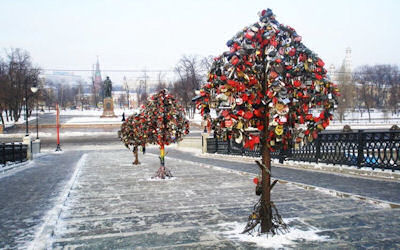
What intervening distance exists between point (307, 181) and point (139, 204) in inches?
227

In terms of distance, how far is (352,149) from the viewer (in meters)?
13.9

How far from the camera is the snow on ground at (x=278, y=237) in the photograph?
5.82m

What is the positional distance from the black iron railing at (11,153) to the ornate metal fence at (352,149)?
13258 millimetres

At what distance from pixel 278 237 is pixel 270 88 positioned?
2.47 meters

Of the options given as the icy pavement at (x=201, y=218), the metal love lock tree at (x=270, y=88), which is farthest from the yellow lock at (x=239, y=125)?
the icy pavement at (x=201, y=218)

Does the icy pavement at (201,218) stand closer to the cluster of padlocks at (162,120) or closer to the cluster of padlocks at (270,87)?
the cluster of padlocks at (270,87)

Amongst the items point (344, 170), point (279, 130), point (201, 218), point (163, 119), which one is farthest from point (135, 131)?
point (279, 130)

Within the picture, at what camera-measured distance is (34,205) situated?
9.16 meters

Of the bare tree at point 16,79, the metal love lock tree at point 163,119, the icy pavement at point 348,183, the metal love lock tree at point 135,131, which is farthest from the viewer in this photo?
the bare tree at point 16,79

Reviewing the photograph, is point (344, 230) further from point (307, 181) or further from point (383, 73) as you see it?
point (383, 73)

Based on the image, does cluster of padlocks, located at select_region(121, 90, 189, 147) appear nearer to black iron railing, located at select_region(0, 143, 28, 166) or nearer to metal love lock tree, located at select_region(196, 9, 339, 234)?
metal love lock tree, located at select_region(196, 9, 339, 234)

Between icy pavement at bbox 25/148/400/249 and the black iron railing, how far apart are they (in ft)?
27.8

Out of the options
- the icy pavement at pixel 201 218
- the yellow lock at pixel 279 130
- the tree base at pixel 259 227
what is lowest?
the icy pavement at pixel 201 218

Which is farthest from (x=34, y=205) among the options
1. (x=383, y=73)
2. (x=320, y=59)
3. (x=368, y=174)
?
(x=383, y=73)
